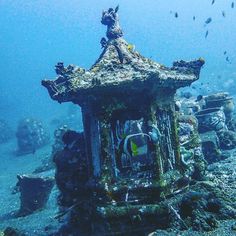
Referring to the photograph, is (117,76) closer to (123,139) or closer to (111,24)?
(123,139)

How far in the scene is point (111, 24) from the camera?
751cm

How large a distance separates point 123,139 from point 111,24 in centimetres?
298

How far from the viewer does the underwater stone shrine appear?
582 centimetres

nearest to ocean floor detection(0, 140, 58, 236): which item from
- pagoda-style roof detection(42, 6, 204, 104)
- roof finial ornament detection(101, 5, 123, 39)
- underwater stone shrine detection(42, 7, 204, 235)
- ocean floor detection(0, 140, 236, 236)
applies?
ocean floor detection(0, 140, 236, 236)

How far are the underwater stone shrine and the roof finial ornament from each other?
706 millimetres

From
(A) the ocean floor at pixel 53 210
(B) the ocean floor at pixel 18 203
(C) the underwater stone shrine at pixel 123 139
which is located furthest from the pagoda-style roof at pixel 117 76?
(B) the ocean floor at pixel 18 203

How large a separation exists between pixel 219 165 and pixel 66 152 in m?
4.98

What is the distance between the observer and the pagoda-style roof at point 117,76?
5.82 metres

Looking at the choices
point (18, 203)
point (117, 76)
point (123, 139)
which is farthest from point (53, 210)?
point (117, 76)

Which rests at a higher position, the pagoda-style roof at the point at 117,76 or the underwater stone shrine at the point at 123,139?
the pagoda-style roof at the point at 117,76

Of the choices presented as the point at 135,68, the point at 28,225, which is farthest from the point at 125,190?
the point at 28,225

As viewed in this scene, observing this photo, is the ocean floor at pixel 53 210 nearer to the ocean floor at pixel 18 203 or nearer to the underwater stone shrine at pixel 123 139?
the ocean floor at pixel 18 203

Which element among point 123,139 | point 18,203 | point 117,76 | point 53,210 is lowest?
point 53,210

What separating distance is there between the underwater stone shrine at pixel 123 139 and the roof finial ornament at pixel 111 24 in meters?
0.71
